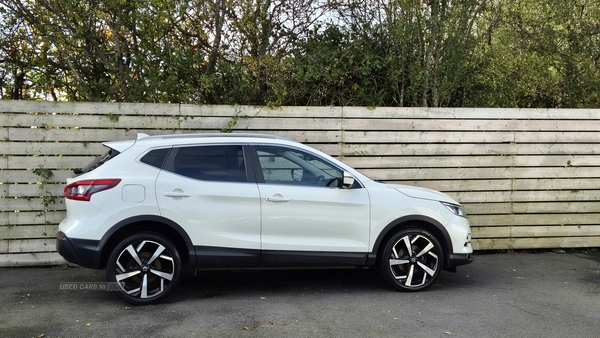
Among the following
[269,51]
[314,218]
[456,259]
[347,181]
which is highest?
[269,51]

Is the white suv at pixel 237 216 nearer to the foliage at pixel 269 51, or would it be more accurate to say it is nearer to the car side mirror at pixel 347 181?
the car side mirror at pixel 347 181

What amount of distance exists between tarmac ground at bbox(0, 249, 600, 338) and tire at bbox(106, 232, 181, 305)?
0.14 m

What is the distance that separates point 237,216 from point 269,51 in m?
3.64

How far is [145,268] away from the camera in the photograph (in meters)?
5.85

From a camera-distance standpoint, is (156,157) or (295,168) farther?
(295,168)

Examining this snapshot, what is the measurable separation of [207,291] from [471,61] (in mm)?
5698

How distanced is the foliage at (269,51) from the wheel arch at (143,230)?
2.96 m

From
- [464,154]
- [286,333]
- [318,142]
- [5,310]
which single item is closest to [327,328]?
[286,333]

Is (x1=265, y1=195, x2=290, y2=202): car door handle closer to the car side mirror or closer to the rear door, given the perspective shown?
the rear door

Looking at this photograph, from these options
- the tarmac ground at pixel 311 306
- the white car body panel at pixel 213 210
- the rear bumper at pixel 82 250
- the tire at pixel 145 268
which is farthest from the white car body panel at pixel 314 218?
the rear bumper at pixel 82 250

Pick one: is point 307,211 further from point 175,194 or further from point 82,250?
point 82,250

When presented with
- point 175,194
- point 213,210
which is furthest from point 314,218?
point 175,194

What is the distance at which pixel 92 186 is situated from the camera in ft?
18.9

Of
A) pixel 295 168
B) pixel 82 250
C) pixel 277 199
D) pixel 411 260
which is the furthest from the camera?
pixel 411 260
